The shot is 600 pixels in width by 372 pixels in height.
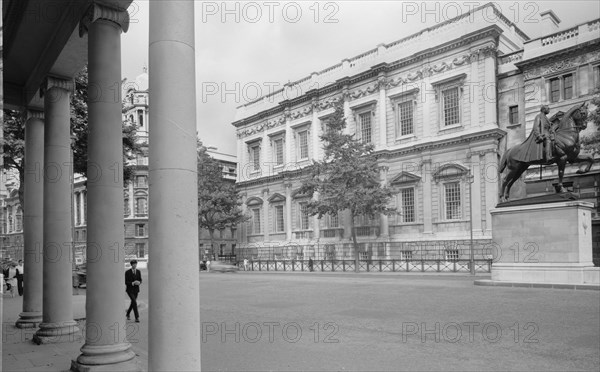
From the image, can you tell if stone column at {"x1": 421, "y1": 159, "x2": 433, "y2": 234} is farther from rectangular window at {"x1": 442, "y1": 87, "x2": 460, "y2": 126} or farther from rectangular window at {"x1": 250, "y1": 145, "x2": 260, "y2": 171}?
rectangular window at {"x1": 250, "y1": 145, "x2": 260, "y2": 171}

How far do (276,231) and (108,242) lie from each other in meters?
53.8

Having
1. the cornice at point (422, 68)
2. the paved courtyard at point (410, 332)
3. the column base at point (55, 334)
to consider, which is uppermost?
the cornice at point (422, 68)

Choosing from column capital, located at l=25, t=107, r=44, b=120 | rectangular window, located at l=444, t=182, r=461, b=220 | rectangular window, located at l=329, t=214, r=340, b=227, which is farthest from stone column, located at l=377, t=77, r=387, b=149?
column capital, located at l=25, t=107, r=44, b=120

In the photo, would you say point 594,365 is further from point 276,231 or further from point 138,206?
point 138,206

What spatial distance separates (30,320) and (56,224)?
367cm

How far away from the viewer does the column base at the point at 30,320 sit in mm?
12039

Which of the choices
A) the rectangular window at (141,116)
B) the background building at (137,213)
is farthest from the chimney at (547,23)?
the rectangular window at (141,116)

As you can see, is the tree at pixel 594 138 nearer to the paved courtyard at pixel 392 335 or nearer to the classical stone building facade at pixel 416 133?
the classical stone building facade at pixel 416 133

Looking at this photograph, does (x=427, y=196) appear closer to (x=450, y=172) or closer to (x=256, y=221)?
(x=450, y=172)

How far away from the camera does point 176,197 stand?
462cm

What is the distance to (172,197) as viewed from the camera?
461cm

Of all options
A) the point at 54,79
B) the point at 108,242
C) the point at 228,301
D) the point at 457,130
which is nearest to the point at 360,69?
the point at 457,130

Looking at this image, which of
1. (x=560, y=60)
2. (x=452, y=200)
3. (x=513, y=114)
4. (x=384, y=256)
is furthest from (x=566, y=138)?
(x=384, y=256)

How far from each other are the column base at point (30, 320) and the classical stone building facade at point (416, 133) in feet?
110
